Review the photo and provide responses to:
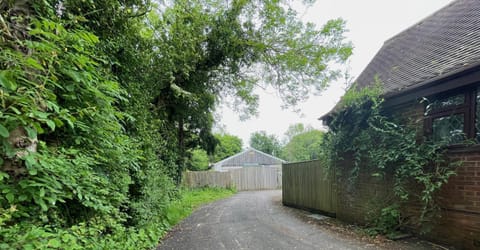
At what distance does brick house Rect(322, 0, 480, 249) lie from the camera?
367 cm

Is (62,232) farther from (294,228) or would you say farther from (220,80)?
(220,80)

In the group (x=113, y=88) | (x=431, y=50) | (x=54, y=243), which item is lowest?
(x=54, y=243)

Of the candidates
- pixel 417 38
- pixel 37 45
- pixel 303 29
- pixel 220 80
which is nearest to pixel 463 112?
pixel 417 38

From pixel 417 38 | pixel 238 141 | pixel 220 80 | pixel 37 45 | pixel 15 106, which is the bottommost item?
pixel 238 141

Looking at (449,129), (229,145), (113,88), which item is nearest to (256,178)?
(449,129)

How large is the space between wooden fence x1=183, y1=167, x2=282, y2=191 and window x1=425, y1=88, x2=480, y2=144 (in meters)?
13.7

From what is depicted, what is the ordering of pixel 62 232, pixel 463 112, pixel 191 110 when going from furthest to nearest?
pixel 191 110 < pixel 463 112 < pixel 62 232

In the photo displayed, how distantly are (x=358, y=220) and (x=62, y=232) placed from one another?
5786 millimetres

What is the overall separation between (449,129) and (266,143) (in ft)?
124

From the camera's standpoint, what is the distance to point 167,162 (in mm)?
6855

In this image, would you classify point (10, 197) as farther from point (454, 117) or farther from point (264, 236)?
point (454, 117)

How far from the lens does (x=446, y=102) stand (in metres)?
4.23

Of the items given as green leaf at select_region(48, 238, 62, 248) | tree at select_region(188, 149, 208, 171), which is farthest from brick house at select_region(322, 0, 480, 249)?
tree at select_region(188, 149, 208, 171)

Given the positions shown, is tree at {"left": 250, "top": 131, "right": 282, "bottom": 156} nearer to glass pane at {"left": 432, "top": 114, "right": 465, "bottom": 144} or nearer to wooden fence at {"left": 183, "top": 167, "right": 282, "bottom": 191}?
wooden fence at {"left": 183, "top": 167, "right": 282, "bottom": 191}
